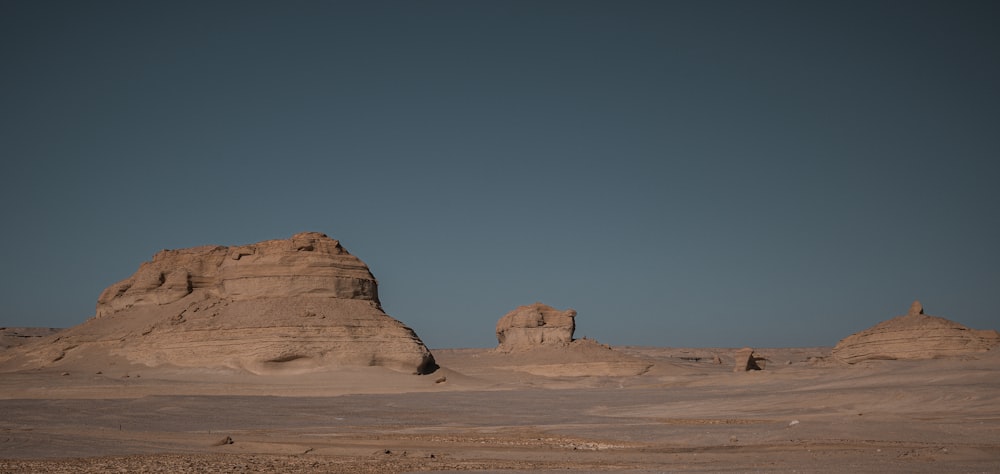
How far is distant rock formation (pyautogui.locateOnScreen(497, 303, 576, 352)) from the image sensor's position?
60688 mm

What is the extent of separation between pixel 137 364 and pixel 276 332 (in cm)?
615

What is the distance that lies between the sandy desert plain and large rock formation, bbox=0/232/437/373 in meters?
0.10

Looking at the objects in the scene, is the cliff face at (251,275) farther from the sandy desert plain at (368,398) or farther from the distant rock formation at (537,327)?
the distant rock formation at (537,327)

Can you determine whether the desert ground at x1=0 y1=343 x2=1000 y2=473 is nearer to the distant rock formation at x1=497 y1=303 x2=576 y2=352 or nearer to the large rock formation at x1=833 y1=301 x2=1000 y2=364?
the large rock formation at x1=833 y1=301 x2=1000 y2=364

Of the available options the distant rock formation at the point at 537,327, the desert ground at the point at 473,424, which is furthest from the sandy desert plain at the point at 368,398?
→ the distant rock formation at the point at 537,327

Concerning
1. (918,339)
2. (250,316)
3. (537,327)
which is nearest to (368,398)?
(250,316)

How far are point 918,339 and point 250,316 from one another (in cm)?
3258

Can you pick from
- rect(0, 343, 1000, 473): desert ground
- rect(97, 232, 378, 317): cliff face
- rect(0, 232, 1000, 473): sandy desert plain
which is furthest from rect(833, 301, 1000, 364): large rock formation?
rect(97, 232, 378, 317): cliff face

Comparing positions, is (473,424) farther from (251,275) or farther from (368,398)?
(251,275)

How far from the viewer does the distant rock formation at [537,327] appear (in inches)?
2389

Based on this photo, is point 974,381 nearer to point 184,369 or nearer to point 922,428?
point 922,428

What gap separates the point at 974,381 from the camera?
21.5 meters

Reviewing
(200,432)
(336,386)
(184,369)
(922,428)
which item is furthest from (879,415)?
(184,369)

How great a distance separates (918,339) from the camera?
4041cm
